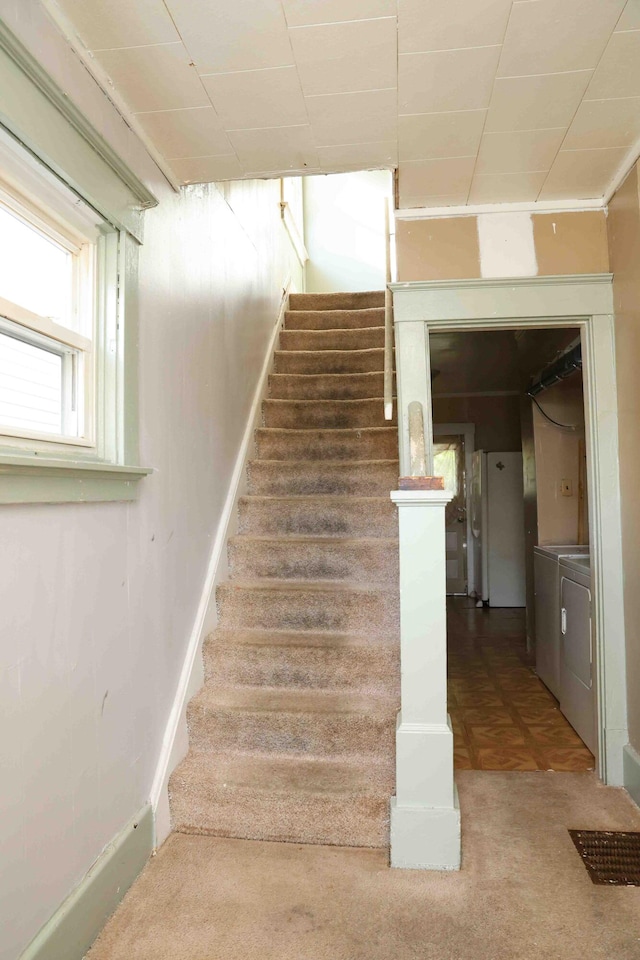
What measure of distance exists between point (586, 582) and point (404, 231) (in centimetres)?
178

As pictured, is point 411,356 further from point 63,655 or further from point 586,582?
point 63,655

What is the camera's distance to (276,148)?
205 cm

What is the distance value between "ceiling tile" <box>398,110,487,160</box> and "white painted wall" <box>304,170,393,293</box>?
13.8 feet

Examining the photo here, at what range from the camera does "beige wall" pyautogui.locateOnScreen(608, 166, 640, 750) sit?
2.25 metres

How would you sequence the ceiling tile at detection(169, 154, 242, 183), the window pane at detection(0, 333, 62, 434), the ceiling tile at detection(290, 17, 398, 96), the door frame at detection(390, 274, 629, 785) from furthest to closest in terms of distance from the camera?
1. the door frame at detection(390, 274, 629, 785)
2. the ceiling tile at detection(169, 154, 242, 183)
3. the ceiling tile at detection(290, 17, 398, 96)
4. the window pane at detection(0, 333, 62, 434)

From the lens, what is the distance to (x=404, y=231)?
8.56 feet

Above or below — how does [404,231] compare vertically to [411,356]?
above

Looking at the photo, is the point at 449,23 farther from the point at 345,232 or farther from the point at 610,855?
the point at 345,232

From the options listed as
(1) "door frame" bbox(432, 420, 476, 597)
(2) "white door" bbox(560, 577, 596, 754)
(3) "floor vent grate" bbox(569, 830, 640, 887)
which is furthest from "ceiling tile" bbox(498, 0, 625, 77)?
(1) "door frame" bbox(432, 420, 476, 597)

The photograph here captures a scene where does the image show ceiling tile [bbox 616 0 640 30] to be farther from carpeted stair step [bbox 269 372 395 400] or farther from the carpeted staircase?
carpeted stair step [bbox 269 372 395 400]

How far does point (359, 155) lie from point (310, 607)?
1.82 m

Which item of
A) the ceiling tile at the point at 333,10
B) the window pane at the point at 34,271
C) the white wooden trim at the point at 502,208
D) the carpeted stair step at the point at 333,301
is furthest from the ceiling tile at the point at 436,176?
the carpeted stair step at the point at 333,301

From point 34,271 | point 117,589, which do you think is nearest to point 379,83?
point 34,271

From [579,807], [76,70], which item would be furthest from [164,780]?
[76,70]
